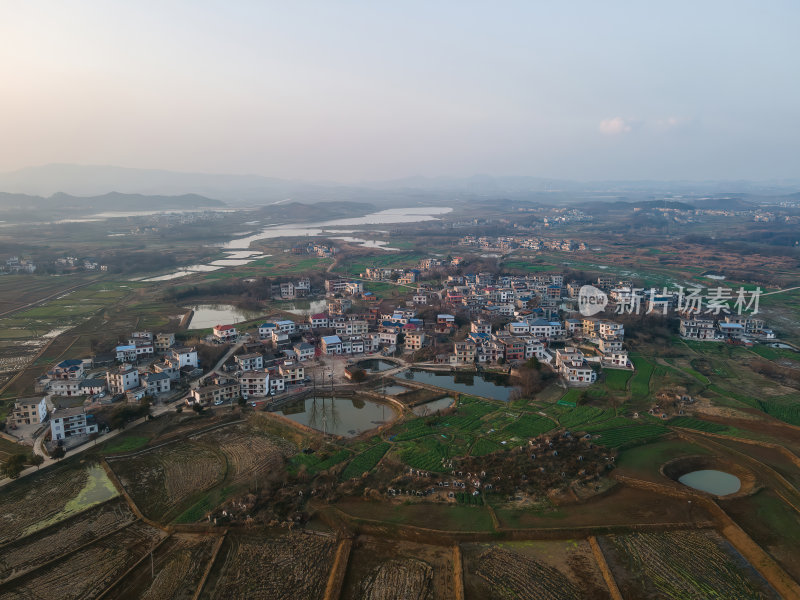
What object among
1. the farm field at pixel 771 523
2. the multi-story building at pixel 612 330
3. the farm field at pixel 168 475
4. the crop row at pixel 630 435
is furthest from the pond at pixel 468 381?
the farm field at pixel 168 475

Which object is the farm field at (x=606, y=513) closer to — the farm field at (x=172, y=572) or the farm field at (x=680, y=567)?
Result: the farm field at (x=680, y=567)

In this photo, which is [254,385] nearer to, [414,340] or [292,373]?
[292,373]

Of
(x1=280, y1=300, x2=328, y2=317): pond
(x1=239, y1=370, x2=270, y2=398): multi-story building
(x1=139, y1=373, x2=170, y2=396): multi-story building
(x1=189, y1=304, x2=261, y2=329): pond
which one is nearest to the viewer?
(x1=139, y1=373, x2=170, y2=396): multi-story building

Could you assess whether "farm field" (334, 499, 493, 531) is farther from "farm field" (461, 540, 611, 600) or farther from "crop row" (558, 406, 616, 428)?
"crop row" (558, 406, 616, 428)

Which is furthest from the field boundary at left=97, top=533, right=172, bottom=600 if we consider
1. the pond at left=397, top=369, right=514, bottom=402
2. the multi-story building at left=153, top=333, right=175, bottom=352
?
the multi-story building at left=153, top=333, right=175, bottom=352

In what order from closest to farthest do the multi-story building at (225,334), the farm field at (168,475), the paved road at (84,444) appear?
the farm field at (168,475), the paved road at (84,444), the multi-story building at (225,334)

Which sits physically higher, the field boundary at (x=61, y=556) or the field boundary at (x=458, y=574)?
the field boundary at (x=458, y=574)
